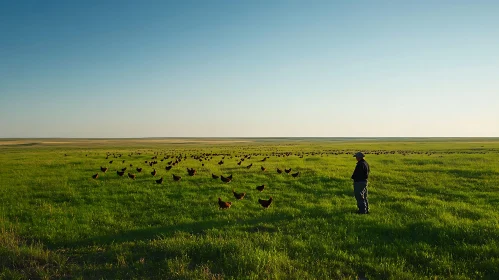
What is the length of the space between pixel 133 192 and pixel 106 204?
287cm

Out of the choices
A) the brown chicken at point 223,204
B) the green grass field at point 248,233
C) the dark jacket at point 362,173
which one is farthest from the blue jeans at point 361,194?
the brown chicken at point 223,204

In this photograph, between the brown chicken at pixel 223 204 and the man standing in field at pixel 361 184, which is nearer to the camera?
the man standing in field at pixel 361 184

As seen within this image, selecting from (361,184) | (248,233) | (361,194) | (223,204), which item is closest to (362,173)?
(361,184)

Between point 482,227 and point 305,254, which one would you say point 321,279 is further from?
point 482,227

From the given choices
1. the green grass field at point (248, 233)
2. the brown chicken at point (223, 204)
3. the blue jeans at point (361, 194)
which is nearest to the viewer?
the green grass field at point (248, 233)

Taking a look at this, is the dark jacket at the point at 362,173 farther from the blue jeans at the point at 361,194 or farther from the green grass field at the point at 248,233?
the green grass field at the point at 248,233

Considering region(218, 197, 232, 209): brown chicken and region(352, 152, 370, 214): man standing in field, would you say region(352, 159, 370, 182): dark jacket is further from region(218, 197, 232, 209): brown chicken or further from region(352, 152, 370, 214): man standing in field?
Result: region(218, 197, 232, 209): brown chicken

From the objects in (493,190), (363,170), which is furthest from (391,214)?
(493,190)

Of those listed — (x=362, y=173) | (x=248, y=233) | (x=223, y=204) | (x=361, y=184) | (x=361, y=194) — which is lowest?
(x=248, y=233)

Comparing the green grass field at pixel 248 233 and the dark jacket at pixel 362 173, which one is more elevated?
the dark jacket at pixel 362 173

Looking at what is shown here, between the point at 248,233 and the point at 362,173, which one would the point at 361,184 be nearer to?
the point at 362,173

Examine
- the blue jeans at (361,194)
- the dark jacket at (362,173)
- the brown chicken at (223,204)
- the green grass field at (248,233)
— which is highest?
the dark jacket at (362,173)

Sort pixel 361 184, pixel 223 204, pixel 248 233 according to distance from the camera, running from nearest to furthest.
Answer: pixel 248 233
pixel 361 184
pixel 223 204

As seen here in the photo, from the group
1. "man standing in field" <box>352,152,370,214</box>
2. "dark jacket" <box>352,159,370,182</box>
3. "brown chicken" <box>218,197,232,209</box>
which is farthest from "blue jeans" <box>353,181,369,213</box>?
"brown chicken" <box>218,197,232,209</box>
